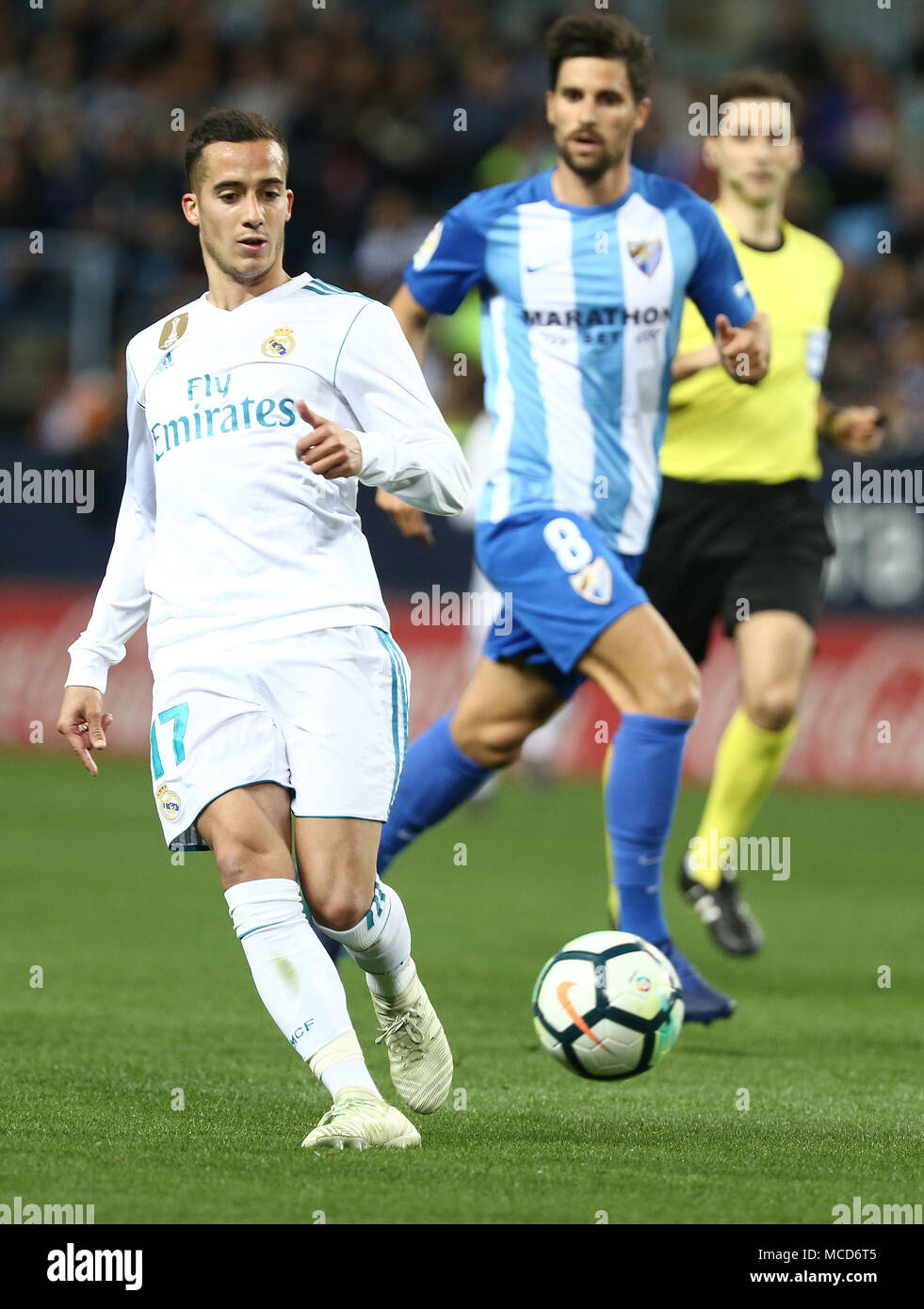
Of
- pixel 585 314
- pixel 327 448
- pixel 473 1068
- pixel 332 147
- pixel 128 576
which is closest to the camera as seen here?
pixel 327 448

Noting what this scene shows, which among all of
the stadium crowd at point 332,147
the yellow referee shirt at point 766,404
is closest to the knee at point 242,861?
the yellow referee shirt at point 766,404

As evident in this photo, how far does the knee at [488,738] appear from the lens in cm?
607

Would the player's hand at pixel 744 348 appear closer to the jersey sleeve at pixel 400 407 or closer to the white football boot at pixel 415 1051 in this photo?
the jersey sleeve at pixel 400 407

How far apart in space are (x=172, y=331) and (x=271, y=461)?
42cm

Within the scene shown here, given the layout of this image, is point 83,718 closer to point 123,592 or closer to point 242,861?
point 123,592

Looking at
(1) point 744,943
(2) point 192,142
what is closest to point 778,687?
(1) point 744,943

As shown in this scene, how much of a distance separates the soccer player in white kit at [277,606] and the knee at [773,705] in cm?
279

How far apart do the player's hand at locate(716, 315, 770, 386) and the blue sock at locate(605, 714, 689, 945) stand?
3.20 ft

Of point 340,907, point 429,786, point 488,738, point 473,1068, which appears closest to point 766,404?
point 488,738

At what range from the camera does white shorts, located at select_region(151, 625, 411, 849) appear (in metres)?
4.16

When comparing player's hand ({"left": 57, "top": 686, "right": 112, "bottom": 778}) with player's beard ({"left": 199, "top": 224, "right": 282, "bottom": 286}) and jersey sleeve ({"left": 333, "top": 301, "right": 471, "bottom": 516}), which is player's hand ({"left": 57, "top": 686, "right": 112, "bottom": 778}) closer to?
jersey sleeve ({"left": 333, "top": 301, "right": 471, "bottom": 516})

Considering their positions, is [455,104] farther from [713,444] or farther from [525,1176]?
[525,1176]

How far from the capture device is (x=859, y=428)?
6.91m

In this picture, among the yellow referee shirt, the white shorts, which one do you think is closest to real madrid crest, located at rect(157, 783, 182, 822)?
the white shorts
